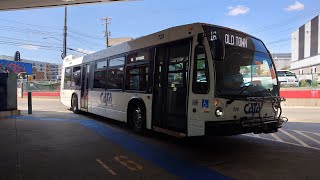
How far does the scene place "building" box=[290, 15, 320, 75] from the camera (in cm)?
7810

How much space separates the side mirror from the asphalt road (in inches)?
87.7

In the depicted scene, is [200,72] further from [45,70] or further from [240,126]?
[45,70]

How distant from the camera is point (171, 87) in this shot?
29.7 feet

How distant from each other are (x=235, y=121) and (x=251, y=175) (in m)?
1.62

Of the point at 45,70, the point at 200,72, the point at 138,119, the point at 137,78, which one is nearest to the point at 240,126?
the point at 200,72

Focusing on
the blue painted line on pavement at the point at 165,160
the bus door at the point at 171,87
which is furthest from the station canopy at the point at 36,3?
the bus door at the point at 171,87

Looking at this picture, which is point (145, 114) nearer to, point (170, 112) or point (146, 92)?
point (146, 92)

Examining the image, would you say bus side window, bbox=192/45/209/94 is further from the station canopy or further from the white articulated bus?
the station canopy

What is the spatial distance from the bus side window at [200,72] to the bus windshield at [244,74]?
0.79ft

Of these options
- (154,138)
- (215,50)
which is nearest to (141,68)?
(154,138)

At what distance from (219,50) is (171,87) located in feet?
6.48

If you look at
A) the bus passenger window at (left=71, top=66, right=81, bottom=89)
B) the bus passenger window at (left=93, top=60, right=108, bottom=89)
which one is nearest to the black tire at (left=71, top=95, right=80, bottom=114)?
the bus passenger window at (left=71, top=66, right=81, bottom=89)

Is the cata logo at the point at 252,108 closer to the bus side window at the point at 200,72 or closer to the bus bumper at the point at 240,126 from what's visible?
the bus bumper at the point at 240,126

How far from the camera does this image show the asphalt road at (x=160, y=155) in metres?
6.62
